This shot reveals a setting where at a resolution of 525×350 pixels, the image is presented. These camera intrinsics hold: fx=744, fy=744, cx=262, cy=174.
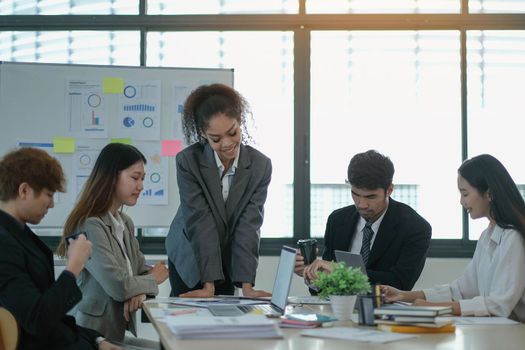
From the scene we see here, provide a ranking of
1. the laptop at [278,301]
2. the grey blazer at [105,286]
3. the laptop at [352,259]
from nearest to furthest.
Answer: the laptop at [278,301]
the laptop at [352,259]
the grey blazer at [105,286]

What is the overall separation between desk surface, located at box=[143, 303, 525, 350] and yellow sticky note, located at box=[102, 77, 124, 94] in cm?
284

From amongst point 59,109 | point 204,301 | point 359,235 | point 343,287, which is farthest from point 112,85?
point 343,287

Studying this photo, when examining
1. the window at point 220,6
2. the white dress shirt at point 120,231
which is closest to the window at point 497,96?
the window at point 220,6

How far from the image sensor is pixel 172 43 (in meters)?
5.05

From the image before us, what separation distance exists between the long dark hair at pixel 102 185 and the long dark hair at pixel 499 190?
1.39 meters

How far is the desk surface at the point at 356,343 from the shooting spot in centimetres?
184

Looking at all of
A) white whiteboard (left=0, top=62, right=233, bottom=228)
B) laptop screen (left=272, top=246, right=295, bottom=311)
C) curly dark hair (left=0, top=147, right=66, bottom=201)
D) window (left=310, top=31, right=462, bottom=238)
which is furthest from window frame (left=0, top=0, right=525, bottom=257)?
curly dark hair (left=0, top=147, right=66, bottom=201)

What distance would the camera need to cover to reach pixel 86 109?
4699mm

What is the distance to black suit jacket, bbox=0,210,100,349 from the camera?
2.14 metres

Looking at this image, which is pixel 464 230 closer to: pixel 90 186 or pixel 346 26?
pixel 346 26

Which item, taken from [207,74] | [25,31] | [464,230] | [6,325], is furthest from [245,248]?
[25,31]

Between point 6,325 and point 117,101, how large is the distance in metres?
2.88

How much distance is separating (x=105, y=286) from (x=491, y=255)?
4.79 ft

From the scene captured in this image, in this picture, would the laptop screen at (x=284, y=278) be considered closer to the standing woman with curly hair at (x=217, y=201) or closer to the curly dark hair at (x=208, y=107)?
the standing woman with curly hair at (x=217, y=201)
